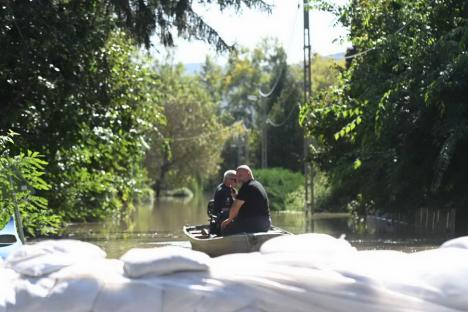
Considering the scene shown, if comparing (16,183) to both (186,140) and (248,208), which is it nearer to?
(248,208)

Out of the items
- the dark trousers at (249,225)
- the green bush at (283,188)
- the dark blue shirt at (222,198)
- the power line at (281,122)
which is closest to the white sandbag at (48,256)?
the dark trousers at (249,225)

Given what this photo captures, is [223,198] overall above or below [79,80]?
below

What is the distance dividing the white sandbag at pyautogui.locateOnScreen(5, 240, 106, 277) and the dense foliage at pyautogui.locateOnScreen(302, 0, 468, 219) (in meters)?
17.1

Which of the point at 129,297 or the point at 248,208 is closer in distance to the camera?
the point at 129,297

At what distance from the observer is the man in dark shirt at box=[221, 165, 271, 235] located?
1429cm

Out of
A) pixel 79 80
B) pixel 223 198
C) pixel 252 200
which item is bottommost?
pixel 223 198

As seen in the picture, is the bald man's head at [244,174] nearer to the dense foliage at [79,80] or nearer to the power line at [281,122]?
the dense foliage at [79,80]

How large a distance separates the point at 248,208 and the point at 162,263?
364 inches

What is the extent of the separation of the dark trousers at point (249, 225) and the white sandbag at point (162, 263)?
9225mm

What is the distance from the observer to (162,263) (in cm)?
527

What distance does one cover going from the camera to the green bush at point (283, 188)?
181 feet

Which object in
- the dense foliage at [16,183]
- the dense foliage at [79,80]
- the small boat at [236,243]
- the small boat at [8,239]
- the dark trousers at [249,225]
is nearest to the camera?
the small boat at [8,239]

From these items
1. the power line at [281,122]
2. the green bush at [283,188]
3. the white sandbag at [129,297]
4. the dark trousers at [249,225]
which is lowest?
the green bush at [283,188]

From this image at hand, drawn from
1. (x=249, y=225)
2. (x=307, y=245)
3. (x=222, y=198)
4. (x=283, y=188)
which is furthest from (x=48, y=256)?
(x=283, y=188)
